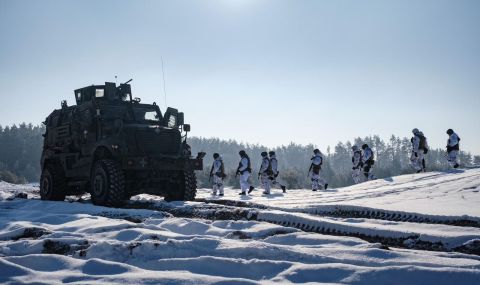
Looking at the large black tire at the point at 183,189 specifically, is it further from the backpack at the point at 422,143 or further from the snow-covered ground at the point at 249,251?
the backpack at the point at 422,143

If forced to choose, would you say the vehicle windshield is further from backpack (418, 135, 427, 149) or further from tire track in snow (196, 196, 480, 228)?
backpack (418, 135, 427, 149)

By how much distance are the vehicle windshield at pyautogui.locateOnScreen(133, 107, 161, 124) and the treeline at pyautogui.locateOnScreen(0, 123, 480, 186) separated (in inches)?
1699

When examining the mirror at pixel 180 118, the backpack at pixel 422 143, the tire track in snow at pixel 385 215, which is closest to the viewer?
the tire track in snow at pixel 385 215

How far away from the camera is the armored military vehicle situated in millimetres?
9328

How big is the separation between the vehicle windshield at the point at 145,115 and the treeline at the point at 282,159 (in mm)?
43142

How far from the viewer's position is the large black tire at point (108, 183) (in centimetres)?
895

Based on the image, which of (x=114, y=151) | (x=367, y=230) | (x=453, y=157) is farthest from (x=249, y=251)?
(x=453, y=157)

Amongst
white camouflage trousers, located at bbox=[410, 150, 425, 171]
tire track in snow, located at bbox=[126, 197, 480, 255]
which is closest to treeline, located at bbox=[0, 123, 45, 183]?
white camouflage trousers, located at bbox=[410, 150, 425, 171]

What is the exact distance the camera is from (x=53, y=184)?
11.0m

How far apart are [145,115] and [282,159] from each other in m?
180

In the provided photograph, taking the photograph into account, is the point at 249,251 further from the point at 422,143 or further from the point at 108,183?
the point at 422,143

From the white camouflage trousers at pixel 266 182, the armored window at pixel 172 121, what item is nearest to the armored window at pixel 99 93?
the armored window at pixel 172 121

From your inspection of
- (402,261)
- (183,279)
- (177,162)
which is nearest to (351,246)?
(402,261)

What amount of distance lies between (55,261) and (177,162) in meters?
6.26
